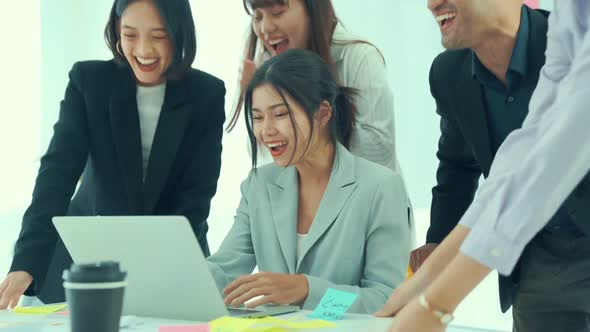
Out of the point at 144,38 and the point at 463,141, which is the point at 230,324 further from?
the point at 144,38

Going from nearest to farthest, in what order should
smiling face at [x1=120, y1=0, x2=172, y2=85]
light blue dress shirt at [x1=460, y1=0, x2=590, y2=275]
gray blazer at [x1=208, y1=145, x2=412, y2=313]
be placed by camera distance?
1. light blue dress shirt at [x1=460, y1=0, x2=590, y2=275]
2. gray blazer at [x1=208, y1=145, x2=412, y2=313]
3. smiling face at [x1=120, y1=0, x2=172, y2=85]

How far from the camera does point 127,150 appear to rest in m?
2.17

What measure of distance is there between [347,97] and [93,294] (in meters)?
1.26

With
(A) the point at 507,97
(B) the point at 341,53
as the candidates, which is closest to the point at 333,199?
(A) the point at 507,97

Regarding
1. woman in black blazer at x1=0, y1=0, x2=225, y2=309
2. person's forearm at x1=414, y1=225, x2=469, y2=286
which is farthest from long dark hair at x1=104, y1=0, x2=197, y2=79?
person's forearm at x1=414, y1=225, x2=469, y2=286

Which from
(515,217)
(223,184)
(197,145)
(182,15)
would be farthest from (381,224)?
(223,184)

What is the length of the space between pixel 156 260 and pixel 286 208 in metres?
0.59

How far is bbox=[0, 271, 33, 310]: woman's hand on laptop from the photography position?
1.76 meters

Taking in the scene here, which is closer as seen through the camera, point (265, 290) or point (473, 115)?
point (265, 290)

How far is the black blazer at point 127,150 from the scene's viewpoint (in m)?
2.15

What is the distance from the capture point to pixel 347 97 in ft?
7.02

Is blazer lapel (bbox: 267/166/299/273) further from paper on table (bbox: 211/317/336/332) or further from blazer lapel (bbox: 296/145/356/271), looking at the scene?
paper on table (bbox: 211/317/336/332)

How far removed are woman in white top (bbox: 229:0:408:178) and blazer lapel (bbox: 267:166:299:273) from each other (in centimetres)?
32

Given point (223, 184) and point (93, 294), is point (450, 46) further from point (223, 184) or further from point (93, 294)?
point (223, 184)
